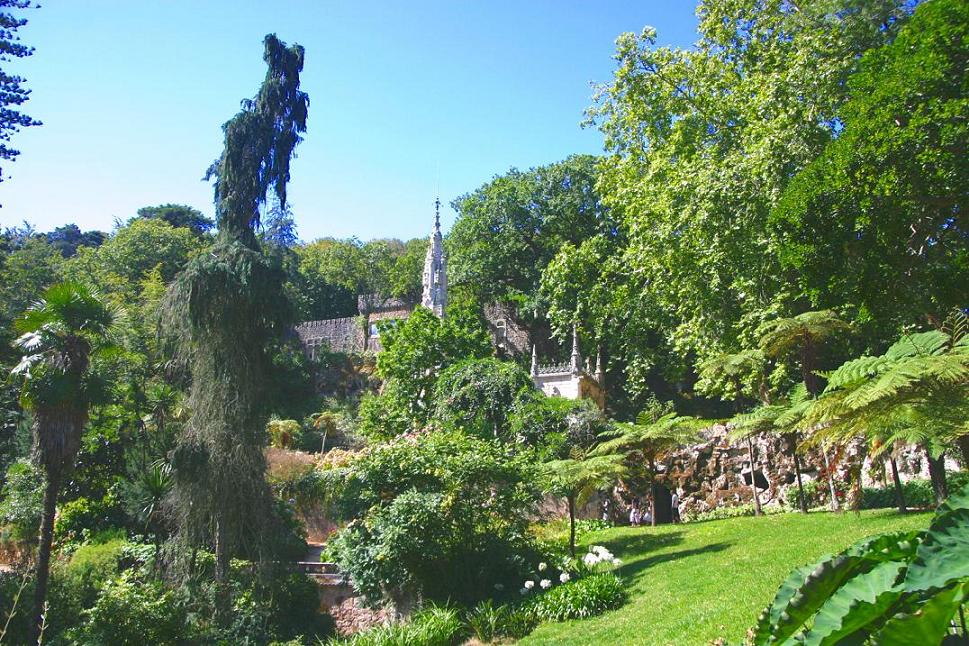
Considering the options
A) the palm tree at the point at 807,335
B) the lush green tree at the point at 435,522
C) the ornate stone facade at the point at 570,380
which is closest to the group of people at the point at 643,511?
the palm tree at the point at 807,335

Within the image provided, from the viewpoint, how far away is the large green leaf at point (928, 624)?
2.54 m

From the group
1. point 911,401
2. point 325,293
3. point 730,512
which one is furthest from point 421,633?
point 325,293

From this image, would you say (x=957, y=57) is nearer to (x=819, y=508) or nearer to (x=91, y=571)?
(x=819, y=508)

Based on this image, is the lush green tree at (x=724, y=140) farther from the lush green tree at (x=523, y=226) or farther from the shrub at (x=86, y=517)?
the shrub at (x=86, y=517)

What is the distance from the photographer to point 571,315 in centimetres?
3084

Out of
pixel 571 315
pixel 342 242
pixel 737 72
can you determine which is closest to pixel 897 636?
pixel 737 72

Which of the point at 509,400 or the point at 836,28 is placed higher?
the point at 836,28

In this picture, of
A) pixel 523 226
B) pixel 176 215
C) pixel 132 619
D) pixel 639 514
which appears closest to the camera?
pixel 132 619

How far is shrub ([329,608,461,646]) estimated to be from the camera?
11.1 m

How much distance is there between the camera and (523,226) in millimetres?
38375

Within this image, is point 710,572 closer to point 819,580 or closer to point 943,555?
point 819,580

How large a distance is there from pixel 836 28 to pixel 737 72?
4.69 metres

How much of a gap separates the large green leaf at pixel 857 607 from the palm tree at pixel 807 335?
39.6 feet

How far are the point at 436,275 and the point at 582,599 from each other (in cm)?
2953
